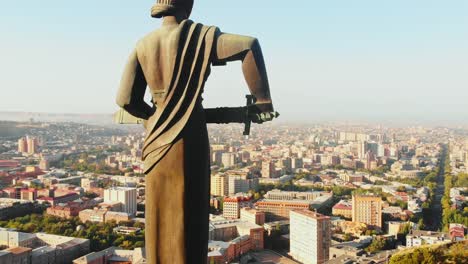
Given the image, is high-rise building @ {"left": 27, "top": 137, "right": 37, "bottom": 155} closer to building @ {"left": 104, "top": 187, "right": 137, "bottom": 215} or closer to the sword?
building @ {"left": 104, "top": 187, "right": 137, "bottom": 215}

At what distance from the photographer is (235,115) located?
1.50m

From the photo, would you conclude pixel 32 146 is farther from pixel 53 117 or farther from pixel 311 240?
pixel 311 240

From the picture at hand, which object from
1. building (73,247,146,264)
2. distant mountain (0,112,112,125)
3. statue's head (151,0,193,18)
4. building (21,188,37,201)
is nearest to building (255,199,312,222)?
building (73,247,146,264)

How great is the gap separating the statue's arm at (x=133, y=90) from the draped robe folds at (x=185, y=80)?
0.09 metres

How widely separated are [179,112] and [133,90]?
16cm

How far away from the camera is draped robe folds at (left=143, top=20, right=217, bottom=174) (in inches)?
56.3

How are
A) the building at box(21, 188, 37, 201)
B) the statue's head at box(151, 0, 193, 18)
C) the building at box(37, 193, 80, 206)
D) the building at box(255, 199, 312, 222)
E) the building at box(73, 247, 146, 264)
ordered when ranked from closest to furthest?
the statue's head at box(151, 0, 193, 18) → the building at box(73, 247, 146, 264) → the building at box(255, 199, 312, 222) → the building at box(37, 193, 80, 206) → the building at box(21, 188, 37, 201)

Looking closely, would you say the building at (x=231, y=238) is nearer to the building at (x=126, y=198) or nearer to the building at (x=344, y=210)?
the building at (x=126, y=198)

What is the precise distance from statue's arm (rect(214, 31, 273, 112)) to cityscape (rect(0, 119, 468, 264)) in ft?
5.80

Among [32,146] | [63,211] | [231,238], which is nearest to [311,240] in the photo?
[231,238]

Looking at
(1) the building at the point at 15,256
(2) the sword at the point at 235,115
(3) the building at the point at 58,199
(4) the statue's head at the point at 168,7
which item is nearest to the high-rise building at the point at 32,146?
(3) the building at the point at 58,199

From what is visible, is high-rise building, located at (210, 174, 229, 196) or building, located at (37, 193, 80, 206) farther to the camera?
high-rise building, located at (210, 174, 229, 196)

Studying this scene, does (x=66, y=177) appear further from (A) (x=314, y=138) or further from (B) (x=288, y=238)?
(A) (x=314, y=138)

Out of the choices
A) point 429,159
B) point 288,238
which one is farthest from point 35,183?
point 429,159
